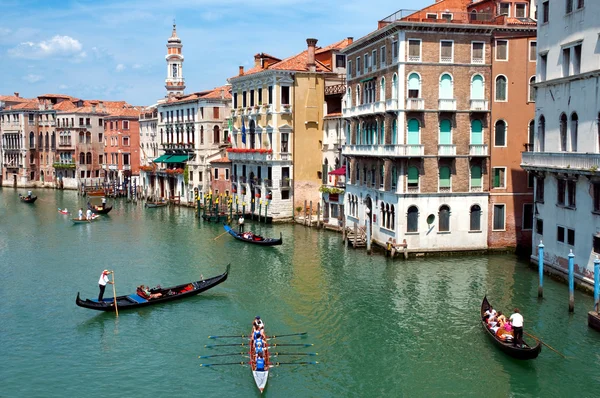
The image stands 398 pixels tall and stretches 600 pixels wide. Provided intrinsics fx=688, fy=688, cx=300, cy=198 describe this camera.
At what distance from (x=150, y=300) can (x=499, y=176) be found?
1682 cm

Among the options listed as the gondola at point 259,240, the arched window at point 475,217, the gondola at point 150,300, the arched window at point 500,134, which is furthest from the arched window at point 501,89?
the gondola at point 150,300

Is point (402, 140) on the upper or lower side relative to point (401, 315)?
upper

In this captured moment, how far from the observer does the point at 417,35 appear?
3011cm

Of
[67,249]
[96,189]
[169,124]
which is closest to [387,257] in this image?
[67,249]

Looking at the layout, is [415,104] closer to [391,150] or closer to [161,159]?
[391,150]

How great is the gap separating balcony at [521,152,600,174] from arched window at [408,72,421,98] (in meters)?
5.55

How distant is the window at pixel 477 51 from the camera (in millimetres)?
30734

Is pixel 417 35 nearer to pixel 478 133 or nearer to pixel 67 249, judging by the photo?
pixel 478 133

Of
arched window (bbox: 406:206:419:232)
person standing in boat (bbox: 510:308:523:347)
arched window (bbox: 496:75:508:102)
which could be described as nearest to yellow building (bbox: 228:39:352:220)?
arched window (bbox: 496:75:508:102)

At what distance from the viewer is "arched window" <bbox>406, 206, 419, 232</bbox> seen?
30.7 m

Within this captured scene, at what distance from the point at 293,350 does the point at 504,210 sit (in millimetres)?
15924

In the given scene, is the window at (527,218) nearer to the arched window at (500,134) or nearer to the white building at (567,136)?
the arched window at (500,134)

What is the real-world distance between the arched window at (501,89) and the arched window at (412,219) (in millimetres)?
6296

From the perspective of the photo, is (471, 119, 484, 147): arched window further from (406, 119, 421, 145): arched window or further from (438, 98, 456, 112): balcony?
(406, 119, 421, 145): arched window
